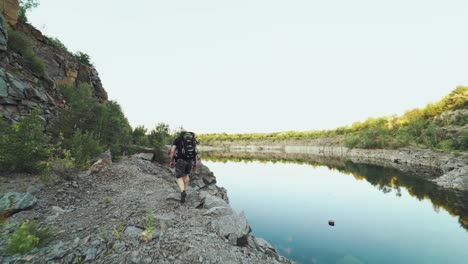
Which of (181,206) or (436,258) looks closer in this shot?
(181,206)

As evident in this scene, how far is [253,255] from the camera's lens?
5.37 m

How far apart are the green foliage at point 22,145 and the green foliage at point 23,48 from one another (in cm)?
678

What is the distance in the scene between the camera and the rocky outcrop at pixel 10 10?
12921 millimetres

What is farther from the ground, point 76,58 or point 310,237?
point 76,58

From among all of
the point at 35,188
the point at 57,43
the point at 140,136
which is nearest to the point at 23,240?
the point at 35,188

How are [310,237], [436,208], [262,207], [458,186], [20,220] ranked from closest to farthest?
[20,220]
[310,237]
[436,208]
[262,207]
[458,186]

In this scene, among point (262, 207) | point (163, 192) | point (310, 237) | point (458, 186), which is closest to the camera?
point (163, 192)

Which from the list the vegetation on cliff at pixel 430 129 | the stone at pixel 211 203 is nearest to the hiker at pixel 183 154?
the stone at pixel 211 203

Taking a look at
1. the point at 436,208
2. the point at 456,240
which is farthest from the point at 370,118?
the point at 456,240

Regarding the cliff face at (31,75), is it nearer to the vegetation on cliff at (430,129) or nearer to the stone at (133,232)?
the stone at (133,232)

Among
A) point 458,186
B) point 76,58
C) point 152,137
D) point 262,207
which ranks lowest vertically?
point 262,207

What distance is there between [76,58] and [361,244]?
23.8m

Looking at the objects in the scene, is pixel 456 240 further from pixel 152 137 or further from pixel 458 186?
pixel 152 137

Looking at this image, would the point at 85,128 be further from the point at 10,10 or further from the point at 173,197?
the point at 10,10
